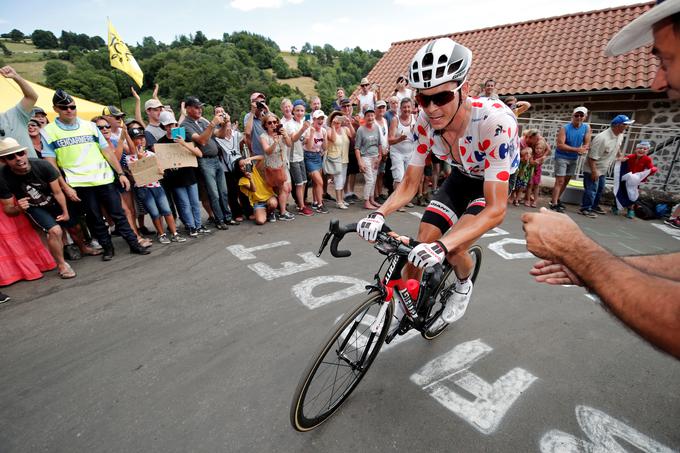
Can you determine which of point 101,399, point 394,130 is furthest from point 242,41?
point 101,399

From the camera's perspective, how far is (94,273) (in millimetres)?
4547

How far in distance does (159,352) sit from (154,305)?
92 cm

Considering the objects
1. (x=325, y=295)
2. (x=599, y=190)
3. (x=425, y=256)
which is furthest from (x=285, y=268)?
(x=599, y=190)

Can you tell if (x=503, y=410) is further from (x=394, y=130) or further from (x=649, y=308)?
(x=394, y=130)

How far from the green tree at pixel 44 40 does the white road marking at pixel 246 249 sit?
107 metres

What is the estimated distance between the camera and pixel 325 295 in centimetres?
391

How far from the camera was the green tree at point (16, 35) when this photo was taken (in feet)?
270

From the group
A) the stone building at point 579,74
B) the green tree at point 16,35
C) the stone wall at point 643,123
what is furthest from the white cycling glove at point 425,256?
the green tree at point 16,35

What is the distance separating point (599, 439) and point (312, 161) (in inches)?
249

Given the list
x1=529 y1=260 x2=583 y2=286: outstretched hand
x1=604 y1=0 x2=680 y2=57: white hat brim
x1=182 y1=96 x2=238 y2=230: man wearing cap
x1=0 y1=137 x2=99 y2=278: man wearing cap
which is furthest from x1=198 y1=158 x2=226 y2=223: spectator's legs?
x1=604 y1=0 x2=680 y2=57: white hat brim

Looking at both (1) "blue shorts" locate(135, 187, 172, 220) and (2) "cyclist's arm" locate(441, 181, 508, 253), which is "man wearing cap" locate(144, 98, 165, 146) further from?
(2) "cyclist's arm" locate(441, 181, 508, 253)

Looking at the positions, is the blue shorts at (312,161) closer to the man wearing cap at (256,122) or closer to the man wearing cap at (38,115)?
the man wearing cap at (256,122)

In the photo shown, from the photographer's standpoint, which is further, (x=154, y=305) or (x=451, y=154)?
(x=154, y=305)

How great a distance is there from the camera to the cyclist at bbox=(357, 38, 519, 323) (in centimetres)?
225
